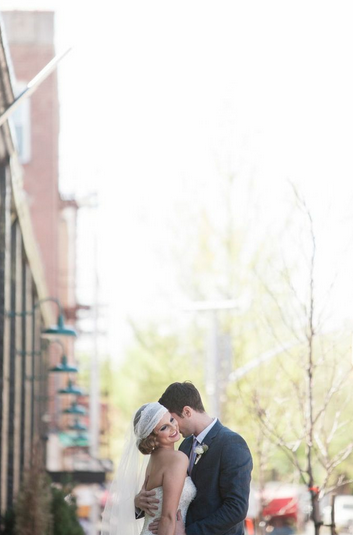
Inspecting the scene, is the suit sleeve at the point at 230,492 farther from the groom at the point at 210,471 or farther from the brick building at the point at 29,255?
the brick building at the point at 29,255

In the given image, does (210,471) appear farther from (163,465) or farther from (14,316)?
(14,316)

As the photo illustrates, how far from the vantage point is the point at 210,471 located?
6887mm

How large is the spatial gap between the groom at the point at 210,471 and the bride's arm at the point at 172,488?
99mm

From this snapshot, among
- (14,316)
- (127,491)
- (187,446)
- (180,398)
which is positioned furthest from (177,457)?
(14,316)

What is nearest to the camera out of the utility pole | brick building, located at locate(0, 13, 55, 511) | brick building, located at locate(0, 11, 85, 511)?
brick building, located at locate(0, 13, 55, 511)

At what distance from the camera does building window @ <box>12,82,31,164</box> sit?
134ft

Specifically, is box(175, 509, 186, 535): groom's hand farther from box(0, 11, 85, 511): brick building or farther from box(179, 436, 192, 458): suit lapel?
box(0, 11, 85, 511): brick building

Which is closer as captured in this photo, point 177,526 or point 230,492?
point 230,492

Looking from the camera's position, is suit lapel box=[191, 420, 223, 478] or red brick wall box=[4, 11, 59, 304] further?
red brick wall box=[4, 11, 59, 304]

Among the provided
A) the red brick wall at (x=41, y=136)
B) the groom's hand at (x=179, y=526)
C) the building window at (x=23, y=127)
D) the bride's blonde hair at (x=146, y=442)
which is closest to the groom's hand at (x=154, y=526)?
the groom's hand at (x=179, y=526)

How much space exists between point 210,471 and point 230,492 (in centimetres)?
18

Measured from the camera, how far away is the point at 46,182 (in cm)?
4209

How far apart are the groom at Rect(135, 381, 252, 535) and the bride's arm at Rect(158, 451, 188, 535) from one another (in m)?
0.10

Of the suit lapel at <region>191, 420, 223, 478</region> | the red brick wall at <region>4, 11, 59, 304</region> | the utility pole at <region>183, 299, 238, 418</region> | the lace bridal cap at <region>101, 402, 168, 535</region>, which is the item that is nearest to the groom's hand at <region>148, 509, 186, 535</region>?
the suit lapel at <region>191, 420, 223, 478</region>
